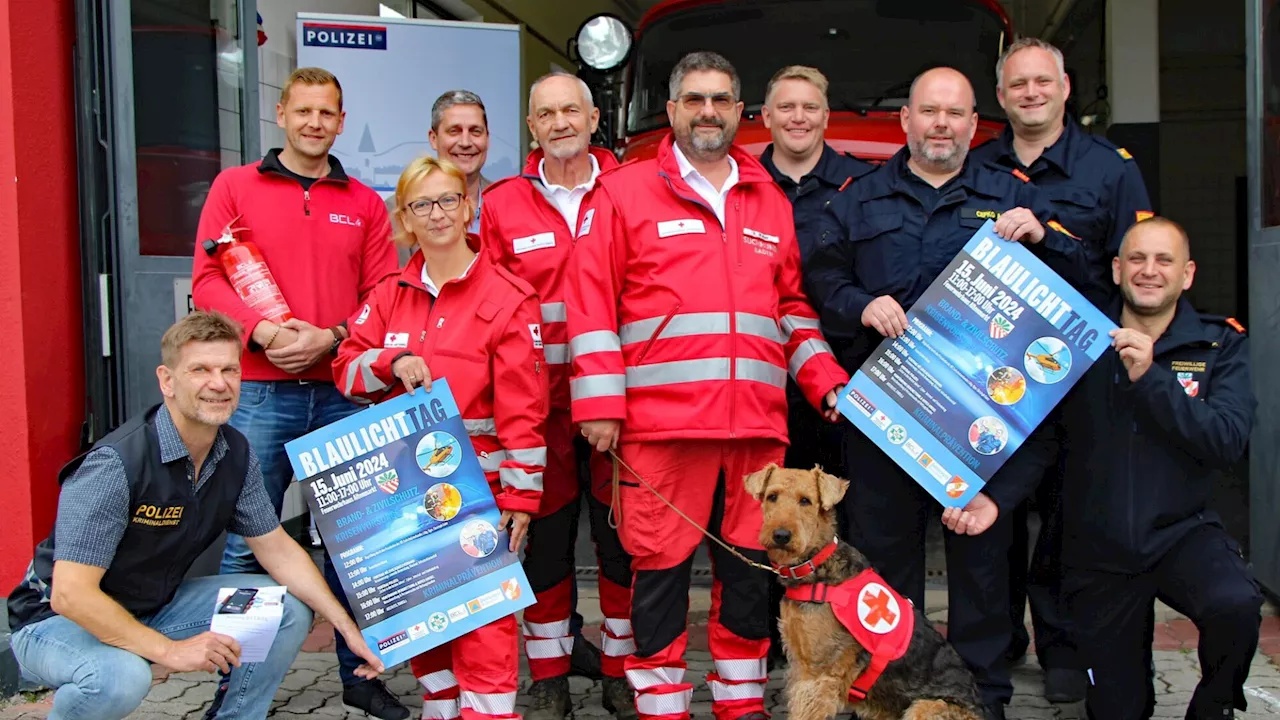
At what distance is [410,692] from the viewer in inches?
167

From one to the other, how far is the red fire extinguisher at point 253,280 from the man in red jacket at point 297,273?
0.14ft

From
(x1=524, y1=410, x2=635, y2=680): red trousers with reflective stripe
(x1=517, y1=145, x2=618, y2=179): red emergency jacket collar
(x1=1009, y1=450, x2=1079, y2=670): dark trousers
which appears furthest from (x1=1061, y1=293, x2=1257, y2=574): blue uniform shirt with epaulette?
(x1=517, y1=145, x2=618, y2=179): red emergency jacket collar

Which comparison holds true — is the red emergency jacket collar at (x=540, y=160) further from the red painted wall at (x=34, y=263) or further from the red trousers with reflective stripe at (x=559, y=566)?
the red painted wall at (x=34, y=263)

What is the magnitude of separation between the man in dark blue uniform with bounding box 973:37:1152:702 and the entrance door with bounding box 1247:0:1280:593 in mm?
1157

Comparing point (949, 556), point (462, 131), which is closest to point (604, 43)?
point (462, 131)

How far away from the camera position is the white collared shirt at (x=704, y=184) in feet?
12.0

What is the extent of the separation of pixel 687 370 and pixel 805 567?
2.32 feet

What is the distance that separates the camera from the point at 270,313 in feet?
12.6

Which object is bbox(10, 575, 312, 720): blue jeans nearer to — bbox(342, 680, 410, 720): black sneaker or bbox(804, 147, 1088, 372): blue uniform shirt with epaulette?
bbox(342, 680, 410, 720): black sneaker

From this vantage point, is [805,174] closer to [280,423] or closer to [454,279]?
[454,279]

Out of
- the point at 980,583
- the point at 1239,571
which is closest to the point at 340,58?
the point at 980,583

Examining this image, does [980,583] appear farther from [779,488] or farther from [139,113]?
[139,113]

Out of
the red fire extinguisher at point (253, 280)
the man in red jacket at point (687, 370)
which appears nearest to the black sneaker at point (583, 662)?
the man in red jacket at point (687, 370)

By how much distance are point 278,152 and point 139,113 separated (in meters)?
0.97
